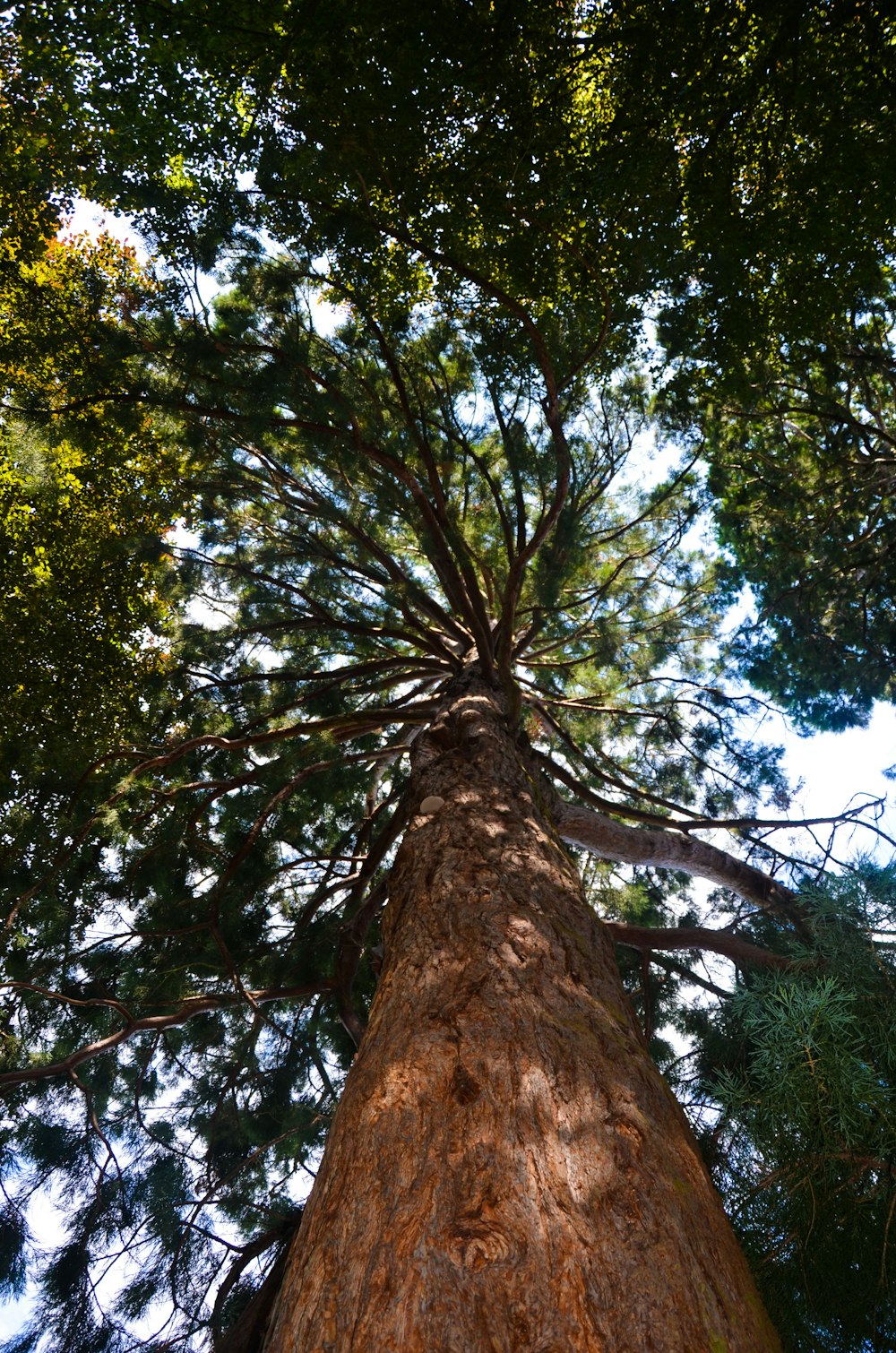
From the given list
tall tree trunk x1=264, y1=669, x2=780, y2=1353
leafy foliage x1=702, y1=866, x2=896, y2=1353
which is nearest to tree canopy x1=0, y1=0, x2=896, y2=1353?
leafy foliage x1=702, y1=866, x2=896, y2=1353

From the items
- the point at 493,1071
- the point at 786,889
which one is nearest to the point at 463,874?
the point at 493,1071

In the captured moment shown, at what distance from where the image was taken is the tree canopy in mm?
3492

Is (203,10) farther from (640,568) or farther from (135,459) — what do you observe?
(640,568)

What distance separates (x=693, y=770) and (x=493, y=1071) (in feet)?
18.0

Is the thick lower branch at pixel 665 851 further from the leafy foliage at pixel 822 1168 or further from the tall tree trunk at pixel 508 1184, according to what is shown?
the tall tree trunk at pixel 508 1184

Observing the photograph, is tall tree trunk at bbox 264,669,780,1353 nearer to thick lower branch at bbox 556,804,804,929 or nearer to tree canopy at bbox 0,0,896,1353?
tree canopy at bbox 0,0,896,1353

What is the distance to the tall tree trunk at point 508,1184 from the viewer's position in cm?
105

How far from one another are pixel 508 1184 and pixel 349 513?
219 inches

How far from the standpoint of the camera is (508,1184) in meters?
1.21

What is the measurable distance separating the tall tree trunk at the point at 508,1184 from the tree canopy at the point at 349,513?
0.69 metres

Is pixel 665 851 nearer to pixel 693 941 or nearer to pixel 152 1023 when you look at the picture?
pixel 693 941

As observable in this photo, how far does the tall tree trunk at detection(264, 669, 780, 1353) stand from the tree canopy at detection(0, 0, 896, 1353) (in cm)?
69

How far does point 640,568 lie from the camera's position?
7.29 meters

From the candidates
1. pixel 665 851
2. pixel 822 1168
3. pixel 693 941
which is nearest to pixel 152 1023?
pixel 693 941
